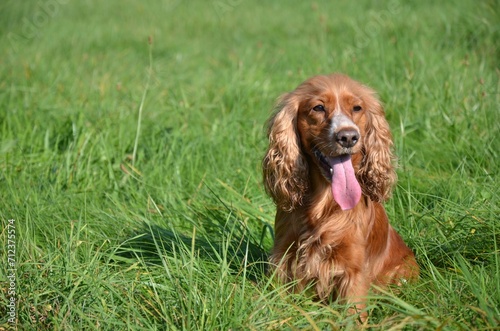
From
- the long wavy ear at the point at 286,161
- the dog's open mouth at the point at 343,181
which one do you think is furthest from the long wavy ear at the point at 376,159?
the long wavy ear at the point at 286,161

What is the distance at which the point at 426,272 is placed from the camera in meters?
3.07

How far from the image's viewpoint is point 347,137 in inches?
114

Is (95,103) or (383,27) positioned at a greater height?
(383,27)

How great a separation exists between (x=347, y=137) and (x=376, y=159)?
440 mm

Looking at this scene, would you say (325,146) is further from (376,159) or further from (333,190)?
(376,159)

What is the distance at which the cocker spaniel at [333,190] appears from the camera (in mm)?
3010

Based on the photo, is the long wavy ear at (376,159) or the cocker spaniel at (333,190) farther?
the long wavy ear at (376,159)

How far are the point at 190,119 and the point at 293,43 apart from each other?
2.93 metres

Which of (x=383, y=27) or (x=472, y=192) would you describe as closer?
(x=472, y=192)

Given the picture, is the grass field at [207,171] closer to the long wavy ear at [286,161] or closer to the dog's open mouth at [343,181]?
the long wavy ear at [286,161]

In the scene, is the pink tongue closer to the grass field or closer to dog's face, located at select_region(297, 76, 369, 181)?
dog's face, located at select_region(297, 76, 369, 181)

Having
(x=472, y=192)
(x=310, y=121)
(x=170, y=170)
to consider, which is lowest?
(x=170, y=170)

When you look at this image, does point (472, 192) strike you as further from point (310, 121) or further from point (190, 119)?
point (190, 119)

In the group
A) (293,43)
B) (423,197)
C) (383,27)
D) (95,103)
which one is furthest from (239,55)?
(423,197)
